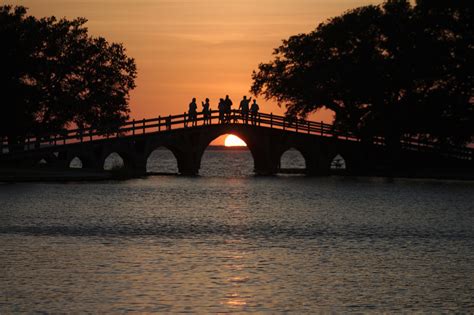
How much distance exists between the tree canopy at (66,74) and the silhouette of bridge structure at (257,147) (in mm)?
2228

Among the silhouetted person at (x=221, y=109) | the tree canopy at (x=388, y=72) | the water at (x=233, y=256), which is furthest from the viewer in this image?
the silhouetted person at (x=221, y=109)

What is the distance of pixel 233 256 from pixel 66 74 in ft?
195

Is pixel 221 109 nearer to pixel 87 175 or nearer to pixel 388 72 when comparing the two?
pixel 388 72

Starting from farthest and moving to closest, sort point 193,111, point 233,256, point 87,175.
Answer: point 193,111, point 87,175, point 233,256

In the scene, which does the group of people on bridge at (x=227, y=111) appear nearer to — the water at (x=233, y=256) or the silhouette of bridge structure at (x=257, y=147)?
the silhouette of bridge structure at (x=257, y=147)

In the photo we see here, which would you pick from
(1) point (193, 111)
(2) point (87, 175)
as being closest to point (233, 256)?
(2) point (87, 175)

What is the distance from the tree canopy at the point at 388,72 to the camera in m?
73.6

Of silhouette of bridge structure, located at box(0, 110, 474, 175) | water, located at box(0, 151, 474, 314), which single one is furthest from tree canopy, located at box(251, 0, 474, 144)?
water, located at box(0, 151, 474, 314)

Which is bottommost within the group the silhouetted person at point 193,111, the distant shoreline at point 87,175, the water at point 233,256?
the water at point 233,256

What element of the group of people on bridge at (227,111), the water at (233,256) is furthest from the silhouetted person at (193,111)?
the water at (233,256)

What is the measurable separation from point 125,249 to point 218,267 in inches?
158

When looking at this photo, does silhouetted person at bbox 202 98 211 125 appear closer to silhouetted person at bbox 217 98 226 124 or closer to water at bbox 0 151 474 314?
silhouetted person at bbox 217 98 226 124

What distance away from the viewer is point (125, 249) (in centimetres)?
2477

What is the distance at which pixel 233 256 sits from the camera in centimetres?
2352
